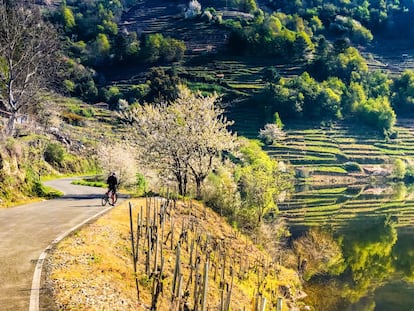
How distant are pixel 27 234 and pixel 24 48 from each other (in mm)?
22556

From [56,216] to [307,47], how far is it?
146 metres

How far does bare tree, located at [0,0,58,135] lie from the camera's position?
33.0 m

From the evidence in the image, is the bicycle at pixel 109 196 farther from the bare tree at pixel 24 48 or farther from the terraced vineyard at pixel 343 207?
the terraced vineyard at pixel 343 207

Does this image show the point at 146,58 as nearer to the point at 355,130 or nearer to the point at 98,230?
the point at 355,130

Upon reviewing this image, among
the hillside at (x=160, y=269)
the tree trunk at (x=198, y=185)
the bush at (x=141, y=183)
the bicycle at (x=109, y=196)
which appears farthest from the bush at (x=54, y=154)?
the bicycle at (x=109, y=196)

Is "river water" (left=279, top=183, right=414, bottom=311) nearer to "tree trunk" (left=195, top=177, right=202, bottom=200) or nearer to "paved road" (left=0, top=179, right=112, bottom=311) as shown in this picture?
"tree trunk" (left=195, top=177, right=202, bottom=200)

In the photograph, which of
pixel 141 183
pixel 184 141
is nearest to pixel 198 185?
pixel 184 141

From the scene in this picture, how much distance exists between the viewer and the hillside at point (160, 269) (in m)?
13.2

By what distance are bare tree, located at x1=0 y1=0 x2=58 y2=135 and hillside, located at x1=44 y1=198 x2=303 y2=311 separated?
46.2 ft

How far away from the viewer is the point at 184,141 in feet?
121

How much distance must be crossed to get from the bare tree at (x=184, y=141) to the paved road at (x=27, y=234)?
800 cm

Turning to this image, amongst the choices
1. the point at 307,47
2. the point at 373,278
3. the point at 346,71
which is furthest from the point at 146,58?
the point at 373,278

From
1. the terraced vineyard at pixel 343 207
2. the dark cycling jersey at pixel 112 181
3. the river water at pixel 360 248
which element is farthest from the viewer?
the terraced vineyard at pixel 343 207

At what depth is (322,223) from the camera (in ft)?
166
